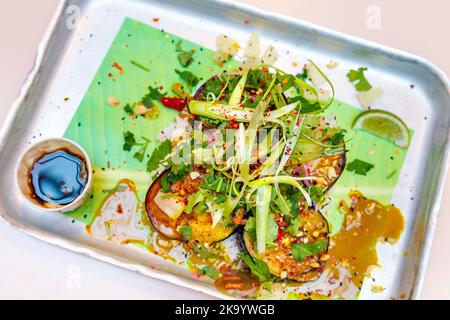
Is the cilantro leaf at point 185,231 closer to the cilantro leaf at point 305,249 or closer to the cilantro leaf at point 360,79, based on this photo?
the cilantro leaf at point 305,249

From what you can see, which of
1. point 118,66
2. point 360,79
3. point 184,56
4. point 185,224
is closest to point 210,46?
point 184,56

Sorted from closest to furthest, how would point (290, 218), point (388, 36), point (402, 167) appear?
point (290, 218)
point (402, 167)
point (388, 36)

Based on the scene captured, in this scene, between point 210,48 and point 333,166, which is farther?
point 210,48

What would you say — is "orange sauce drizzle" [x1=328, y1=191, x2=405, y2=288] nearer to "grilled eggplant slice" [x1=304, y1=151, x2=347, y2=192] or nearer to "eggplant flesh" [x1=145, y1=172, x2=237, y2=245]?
"grilled eggplant slice" [x1=304, y1=151, x2=347, y2=192]

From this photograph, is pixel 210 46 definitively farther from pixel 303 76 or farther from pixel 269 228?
pixel 269 228

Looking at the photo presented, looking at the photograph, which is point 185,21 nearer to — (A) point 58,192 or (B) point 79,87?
(B) point 79,87

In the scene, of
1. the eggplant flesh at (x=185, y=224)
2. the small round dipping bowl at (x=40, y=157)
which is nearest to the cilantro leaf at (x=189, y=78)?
the eggplant flesh at (x=185, y=224)

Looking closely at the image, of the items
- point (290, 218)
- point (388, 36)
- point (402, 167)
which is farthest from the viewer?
point (388, 36)
